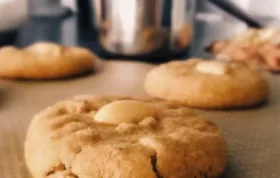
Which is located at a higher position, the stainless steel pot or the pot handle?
the stainless steel pot

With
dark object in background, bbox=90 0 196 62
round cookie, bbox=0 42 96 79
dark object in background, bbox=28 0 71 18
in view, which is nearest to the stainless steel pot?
dark object in background, bbox=90 0 196 62

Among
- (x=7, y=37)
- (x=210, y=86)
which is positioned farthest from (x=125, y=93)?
(x=7, y=37)

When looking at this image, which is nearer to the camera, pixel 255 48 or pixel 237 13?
pixel 255 48

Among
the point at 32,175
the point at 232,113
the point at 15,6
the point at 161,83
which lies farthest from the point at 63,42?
the point at 32,175

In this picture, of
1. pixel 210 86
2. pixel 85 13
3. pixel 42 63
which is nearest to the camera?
pixel 210 86

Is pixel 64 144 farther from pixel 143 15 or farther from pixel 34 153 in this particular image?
pixel 143 15

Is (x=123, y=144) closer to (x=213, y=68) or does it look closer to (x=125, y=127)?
(x=125, y=127)

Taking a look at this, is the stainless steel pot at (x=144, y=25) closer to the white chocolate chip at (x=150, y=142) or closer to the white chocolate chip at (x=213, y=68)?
the white chocolate chip at (x=213, y=68)

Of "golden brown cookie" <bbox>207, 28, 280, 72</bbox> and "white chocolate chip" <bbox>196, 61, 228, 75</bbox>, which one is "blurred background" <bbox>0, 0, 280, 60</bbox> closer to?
"golden brown cookie" <bbox>207, 28, 280, 72</bbox>
